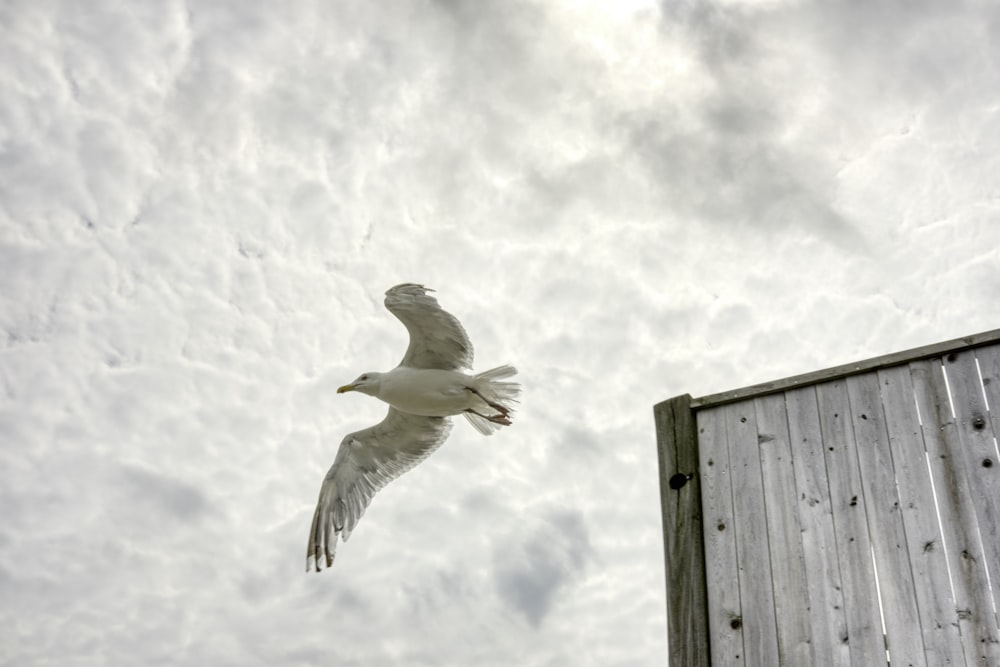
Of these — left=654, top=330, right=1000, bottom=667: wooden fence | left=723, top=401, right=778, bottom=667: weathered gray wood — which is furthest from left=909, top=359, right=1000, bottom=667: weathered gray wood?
left=723, top=401, right=778, bottom=667: weathered gray wood

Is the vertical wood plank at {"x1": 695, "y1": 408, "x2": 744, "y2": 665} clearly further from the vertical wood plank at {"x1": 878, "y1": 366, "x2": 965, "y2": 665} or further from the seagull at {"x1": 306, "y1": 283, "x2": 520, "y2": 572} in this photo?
the seagull at {"x1": 306, "y1": 283, "x2": 520, "y2": 572}

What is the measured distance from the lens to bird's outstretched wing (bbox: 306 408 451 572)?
9.17 meters

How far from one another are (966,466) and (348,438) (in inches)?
260

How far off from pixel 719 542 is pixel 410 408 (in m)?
5.00

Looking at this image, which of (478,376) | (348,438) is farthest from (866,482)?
(348,438)

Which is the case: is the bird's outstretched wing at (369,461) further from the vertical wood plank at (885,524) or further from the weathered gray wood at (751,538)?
the vertical wood plank at (885,524)

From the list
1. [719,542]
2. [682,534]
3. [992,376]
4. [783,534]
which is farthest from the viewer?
[682,534]

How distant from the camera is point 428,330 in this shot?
28.7 feet

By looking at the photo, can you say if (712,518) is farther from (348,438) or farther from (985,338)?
(348,438)

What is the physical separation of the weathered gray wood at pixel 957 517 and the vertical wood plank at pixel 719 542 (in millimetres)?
927

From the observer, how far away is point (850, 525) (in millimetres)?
4094

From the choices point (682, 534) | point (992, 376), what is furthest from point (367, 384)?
point (992, 376)

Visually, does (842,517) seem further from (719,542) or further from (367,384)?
(367,384)

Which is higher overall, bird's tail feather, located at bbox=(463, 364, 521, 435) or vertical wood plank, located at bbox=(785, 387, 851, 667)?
bird's tail feather, located at bbox=(463, 364, 521, 435)
